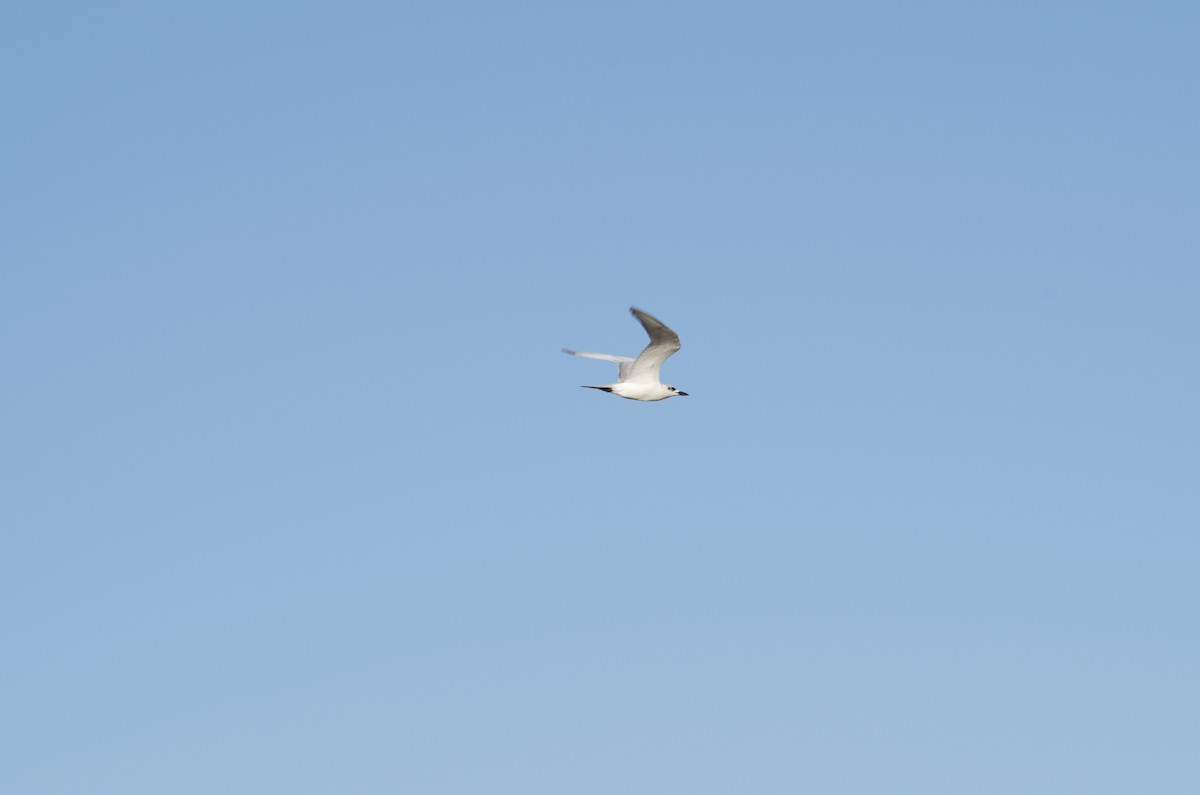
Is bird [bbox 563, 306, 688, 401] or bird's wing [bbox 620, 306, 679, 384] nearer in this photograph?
bird's wing [bbox 620, 306, 679, 384]

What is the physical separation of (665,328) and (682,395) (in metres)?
9.15

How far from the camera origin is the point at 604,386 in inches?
2625

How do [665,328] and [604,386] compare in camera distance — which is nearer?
[665,328]

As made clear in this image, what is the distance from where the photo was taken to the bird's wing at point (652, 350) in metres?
60.0

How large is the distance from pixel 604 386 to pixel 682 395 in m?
4.90

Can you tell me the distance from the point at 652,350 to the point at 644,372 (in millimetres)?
2723

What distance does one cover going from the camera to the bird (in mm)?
64875

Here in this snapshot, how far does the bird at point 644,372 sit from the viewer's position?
2554 inches

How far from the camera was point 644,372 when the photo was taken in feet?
Answer: 222

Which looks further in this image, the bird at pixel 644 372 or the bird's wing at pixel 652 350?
the bird at pixel 644 372

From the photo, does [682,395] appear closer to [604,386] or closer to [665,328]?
[604,386]

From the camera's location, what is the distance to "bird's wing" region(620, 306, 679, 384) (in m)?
60.0

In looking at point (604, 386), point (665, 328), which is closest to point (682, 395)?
point (604, 386)
